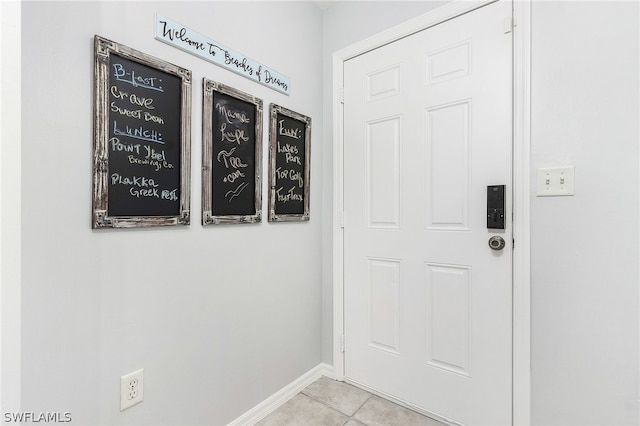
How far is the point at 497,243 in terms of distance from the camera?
1.37 meters

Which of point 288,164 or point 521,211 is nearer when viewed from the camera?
point 521,211

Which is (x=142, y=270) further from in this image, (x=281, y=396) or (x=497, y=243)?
(x=497, y=243)

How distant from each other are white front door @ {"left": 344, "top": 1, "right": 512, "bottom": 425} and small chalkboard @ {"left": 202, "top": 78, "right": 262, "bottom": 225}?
615mm

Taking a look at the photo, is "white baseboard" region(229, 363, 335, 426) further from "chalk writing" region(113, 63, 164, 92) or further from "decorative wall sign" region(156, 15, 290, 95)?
"decorative wall sign" region(156, 15, 290, 95)

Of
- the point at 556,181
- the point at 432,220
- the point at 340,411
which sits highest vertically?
the point at 556,181

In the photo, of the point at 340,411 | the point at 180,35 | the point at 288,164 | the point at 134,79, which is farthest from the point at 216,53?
the point at 340,411

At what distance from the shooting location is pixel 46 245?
0.92 m

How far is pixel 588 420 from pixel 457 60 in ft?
5.41

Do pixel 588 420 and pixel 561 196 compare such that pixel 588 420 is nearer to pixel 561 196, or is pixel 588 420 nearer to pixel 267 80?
pixel 561 196

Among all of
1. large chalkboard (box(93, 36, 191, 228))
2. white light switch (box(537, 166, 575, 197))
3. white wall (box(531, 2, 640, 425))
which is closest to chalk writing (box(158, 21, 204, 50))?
large chalkboard (box(93, 36, 191, 228))

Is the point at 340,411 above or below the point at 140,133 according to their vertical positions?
below

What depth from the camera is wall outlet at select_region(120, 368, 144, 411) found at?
1.09 meters

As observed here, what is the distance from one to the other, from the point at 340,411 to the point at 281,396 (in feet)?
1.12

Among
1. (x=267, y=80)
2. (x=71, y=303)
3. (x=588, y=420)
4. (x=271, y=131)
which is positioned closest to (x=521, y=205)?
(x=588, y=420)
